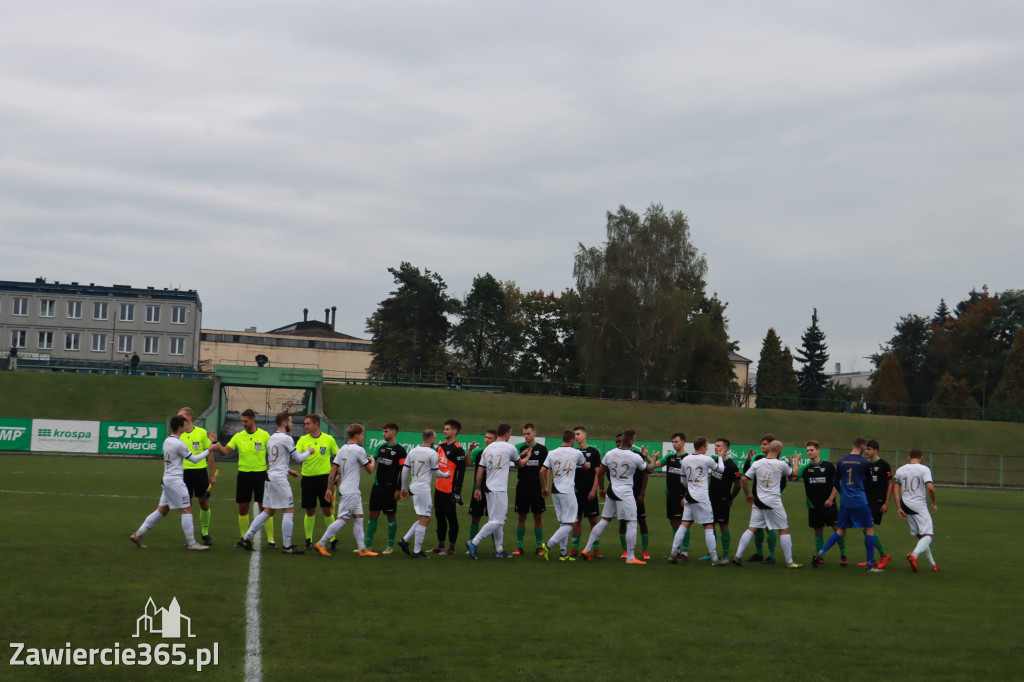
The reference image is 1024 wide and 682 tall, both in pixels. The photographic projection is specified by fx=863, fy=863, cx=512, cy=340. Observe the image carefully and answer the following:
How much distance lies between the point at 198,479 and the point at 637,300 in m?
59.1

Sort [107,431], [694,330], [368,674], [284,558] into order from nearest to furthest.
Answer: [368,674] → [284,558] → [107,431] → [694,330]

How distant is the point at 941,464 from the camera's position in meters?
52.4

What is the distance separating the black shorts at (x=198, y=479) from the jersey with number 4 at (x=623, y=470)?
22.6 feet

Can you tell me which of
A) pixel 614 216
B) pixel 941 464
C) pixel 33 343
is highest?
pixel 614 216

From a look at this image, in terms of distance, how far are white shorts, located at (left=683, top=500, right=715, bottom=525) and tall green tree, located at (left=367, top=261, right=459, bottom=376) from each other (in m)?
72.1

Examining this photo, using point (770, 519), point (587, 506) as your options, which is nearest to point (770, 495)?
point (770, 519)

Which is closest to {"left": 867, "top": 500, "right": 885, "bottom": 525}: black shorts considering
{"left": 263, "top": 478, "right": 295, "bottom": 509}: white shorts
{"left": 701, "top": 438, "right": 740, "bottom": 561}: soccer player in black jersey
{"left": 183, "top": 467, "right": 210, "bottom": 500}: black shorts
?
{"left": 701, "top": 438, "right": 740, "bottom": 561}: soccer player in black jersey

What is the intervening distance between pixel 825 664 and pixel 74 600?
7.61 m

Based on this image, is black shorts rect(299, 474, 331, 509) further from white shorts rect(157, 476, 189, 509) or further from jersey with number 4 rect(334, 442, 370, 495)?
white shorts rect(157, 476, 189, 509)

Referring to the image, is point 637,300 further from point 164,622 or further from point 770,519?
point 164,622

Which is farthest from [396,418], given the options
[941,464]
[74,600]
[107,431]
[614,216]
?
[74,600]

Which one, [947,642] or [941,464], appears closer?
[947,642]

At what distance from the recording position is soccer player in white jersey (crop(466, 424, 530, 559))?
548 inches

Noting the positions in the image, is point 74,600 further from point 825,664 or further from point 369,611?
point 825,664
